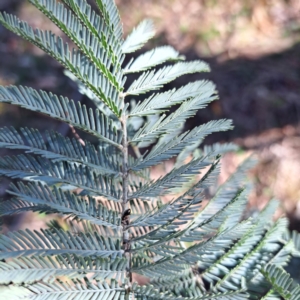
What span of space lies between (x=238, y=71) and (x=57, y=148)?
3.79 meters

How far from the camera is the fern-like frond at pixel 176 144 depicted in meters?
0.95

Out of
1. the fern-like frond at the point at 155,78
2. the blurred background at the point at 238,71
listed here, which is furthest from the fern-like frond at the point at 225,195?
the blurred background at the point at 238,71

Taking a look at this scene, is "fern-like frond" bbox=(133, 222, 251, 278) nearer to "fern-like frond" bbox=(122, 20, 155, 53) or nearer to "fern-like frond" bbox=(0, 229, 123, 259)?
"fern-like frond" bbox=(0, 229, 123, 259)

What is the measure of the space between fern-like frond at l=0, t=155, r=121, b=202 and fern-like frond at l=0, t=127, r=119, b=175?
3 cm

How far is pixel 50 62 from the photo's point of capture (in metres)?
4.60

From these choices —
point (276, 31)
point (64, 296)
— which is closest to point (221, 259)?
point (64, 296)

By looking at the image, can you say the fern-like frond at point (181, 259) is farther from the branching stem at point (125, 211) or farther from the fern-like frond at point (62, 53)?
the fern-like frond at point (62, 53)

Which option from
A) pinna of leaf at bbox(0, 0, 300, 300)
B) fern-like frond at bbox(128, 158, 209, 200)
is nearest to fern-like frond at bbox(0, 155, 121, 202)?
pinna of leaf at bbox(0, 0, 300, 300)

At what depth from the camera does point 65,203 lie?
0.89 m

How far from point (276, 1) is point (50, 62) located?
3.33 m

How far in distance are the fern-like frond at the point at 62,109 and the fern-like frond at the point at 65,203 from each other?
18 cm

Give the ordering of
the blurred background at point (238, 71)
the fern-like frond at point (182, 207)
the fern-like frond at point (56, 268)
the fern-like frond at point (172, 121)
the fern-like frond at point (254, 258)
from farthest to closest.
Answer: the blurred background at point (238, 71) < the fern-like frond at point (254, 258) < the fern-like frond at point (172, 121) < the fern-like frond at point (182, 207) < the fern-like frond at point (56, 268)

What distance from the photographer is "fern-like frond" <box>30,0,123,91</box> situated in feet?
2.79

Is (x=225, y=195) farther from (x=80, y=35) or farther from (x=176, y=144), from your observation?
(x=80, y=35)
